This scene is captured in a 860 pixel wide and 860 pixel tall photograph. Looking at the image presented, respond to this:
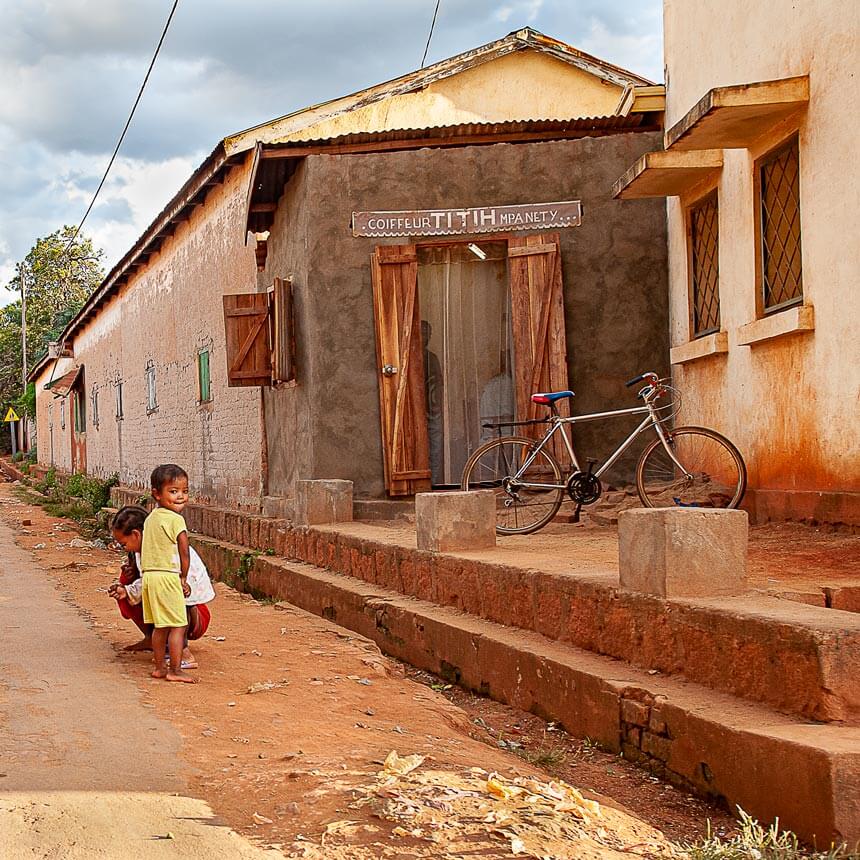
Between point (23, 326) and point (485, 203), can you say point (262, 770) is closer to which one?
point (485, 203)

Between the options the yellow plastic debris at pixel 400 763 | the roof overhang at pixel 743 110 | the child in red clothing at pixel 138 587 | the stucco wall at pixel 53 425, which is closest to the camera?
the yellow plastic debris at pixel 400 763

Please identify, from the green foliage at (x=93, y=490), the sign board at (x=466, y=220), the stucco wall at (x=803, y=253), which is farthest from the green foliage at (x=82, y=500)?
the stucco wall at (x=803, y=253)

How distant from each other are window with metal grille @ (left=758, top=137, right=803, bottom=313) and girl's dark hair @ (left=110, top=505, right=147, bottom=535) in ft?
15.0

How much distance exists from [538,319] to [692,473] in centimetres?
220

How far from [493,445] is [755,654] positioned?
504 cm

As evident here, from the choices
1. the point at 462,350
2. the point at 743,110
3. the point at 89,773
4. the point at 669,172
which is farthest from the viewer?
the point at 462,350

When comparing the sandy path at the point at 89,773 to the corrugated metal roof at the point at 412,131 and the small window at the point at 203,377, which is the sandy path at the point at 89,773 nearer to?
the corrugated metal roof at the point at 412,131

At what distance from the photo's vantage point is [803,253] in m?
7.17

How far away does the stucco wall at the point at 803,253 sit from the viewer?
664cm

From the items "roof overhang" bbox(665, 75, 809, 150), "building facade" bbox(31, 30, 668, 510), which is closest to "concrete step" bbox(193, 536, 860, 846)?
"building facade" bbox(31, 30, 668, 510)

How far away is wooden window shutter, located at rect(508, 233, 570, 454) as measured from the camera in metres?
10.0

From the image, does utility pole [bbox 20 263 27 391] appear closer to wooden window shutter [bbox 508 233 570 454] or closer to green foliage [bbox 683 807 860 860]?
wooden window shutter [bbox 508 233 570 454]

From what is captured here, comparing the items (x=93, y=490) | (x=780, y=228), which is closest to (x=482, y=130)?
(x=780, y=228)

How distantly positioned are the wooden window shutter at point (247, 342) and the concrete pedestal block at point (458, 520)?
16.1 feet
